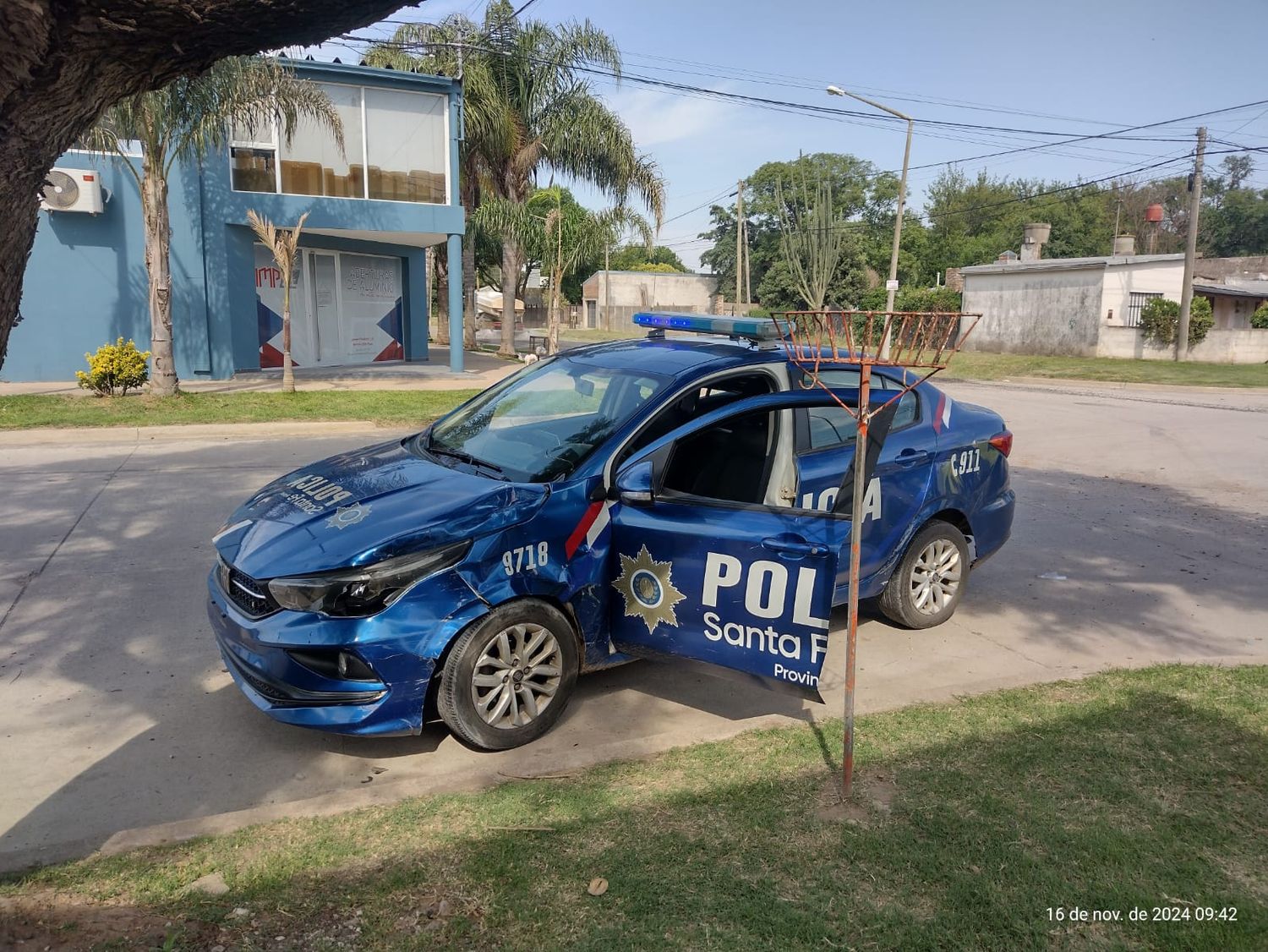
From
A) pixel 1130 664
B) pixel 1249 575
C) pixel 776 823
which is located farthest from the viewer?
pixel 1249 575

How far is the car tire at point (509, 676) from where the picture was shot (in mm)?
3736

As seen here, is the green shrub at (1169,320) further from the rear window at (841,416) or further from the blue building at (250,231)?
the rear window at (841,416)

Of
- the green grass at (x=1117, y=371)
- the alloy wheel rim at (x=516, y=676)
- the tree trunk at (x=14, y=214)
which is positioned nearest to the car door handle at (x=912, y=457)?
the alloy wheel rim at (x=516, y=676)

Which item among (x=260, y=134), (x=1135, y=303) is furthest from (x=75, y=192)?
(x=1135, y=303)

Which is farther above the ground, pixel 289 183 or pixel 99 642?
pixel 289 183

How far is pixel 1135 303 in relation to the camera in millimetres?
32906

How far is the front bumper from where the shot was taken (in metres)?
3.59

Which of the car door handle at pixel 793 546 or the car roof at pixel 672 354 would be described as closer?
the car door handle at pixel 793 546

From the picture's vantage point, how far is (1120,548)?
7434 mm

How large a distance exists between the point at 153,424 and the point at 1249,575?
1260 cm

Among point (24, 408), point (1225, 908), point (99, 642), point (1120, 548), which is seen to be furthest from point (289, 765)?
point (24, 408)

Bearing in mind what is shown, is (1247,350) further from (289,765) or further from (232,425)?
(289,765)

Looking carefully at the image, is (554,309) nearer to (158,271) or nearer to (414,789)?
(158,271)

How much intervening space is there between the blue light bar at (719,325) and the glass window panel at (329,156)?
51.0ft
